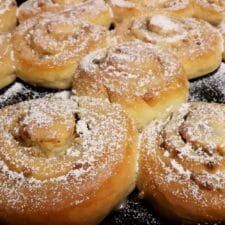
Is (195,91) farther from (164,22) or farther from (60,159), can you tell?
(60,159)

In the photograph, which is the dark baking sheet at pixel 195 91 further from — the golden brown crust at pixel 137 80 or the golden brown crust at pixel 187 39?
the golden brown crust at pixel 137 80

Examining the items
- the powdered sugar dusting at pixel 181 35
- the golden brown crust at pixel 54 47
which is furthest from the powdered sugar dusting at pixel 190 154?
the golden brown crust at pixel 54 47

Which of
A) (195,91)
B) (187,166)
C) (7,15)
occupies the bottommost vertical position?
(195,91)

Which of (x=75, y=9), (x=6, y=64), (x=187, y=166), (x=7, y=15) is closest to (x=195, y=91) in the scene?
(x=187, y=166)

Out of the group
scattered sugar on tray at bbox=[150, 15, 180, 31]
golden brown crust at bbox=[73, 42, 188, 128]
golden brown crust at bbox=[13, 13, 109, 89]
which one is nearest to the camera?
golden brown crust at bbox=[73, 42, 188, 128]

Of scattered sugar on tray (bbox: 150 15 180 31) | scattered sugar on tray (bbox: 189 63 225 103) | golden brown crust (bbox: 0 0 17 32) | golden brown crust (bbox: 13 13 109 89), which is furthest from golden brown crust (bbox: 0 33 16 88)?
scattered sugar on tray (bbox: 189 63 225 103)

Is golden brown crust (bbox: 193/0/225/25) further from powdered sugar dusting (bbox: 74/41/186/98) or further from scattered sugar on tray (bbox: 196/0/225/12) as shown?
powdered sugar dusting (bbox: 74/41/186/98)

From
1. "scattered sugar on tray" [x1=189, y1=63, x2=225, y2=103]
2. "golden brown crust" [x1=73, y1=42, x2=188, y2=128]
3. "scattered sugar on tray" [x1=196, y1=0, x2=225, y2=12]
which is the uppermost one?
"scattered sugar on tray" [x1=196, y1=0, x2=225, y2=12]
